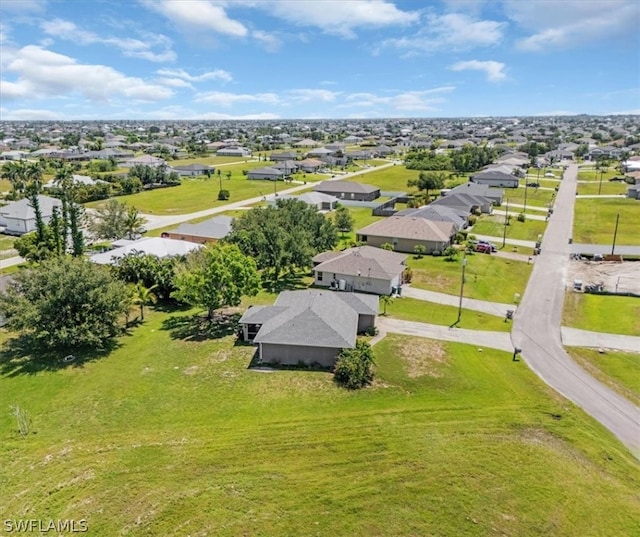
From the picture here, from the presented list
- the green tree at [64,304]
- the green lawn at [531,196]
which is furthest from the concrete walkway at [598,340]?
the green lawn at [531,196]

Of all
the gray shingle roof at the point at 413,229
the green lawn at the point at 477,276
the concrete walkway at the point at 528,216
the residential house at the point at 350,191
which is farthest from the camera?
the residential house at the point at 350,191

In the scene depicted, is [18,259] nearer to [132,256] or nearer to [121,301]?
[132,256]

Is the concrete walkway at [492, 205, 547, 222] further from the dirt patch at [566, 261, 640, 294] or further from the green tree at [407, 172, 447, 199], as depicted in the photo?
the dirt patch at [566, 261, 640, 294]

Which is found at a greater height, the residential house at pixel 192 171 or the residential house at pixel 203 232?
the residential house at pixel 192 171

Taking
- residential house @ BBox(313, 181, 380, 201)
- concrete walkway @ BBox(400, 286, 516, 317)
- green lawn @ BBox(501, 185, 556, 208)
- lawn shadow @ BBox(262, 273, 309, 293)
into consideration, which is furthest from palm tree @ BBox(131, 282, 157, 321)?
green lawn @ BBox(501, 185, 556, 208)

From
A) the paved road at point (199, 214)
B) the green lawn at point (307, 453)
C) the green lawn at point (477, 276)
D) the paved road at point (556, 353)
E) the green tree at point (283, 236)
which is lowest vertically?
the green lawn at point (307, 453)

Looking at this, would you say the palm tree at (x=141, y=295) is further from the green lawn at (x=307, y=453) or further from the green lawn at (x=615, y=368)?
the green lawn at (x=615, y=368)

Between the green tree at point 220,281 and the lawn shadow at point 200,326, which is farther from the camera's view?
the lawn shadow at point 200,326
